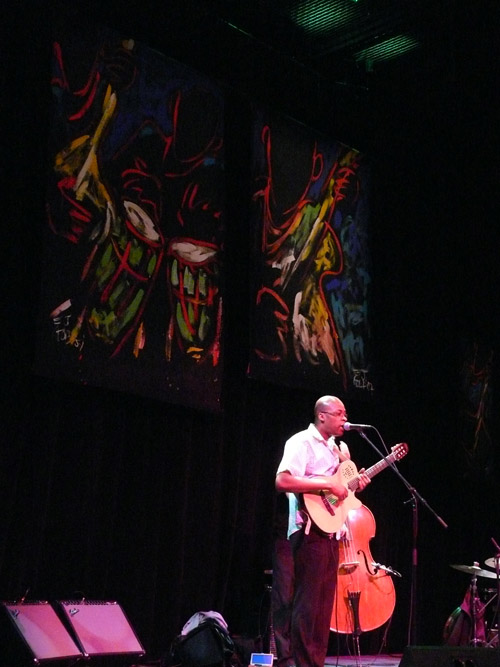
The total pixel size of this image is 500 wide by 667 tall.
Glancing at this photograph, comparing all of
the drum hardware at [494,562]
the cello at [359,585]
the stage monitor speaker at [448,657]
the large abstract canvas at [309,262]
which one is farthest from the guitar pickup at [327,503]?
the drum hardware at [494,562]

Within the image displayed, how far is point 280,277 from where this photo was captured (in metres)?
6.90

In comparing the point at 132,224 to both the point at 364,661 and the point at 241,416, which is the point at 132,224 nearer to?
the point at 241,416

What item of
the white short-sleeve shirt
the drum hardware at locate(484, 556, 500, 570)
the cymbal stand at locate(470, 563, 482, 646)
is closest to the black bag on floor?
the white short-sleeve shirt

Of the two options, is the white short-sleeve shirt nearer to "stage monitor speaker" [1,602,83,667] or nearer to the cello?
the cello

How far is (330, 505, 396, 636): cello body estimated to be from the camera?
601 centimetres

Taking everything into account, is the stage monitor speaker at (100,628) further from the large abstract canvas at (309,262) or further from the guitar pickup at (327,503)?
the large abstract canvas at (309,262)

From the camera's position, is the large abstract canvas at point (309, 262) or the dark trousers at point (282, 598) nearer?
the dark trousers at point (282, 598)

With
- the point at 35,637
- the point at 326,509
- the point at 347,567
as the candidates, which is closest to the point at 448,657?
the point at 326,509

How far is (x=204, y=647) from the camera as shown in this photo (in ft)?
18.0

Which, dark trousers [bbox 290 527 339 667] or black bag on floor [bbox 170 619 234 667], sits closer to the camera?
dark trousers [bbox 290 527 339 667]

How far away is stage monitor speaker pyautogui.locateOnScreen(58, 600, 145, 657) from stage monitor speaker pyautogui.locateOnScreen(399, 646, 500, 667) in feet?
6.34

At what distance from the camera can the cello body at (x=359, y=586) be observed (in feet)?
19.7

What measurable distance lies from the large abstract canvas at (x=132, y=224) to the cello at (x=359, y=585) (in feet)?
4.58

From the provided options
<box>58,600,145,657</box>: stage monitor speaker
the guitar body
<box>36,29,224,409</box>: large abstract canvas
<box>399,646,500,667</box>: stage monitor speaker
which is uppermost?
<box>36,29,224,409</box>: large abstract canvas
